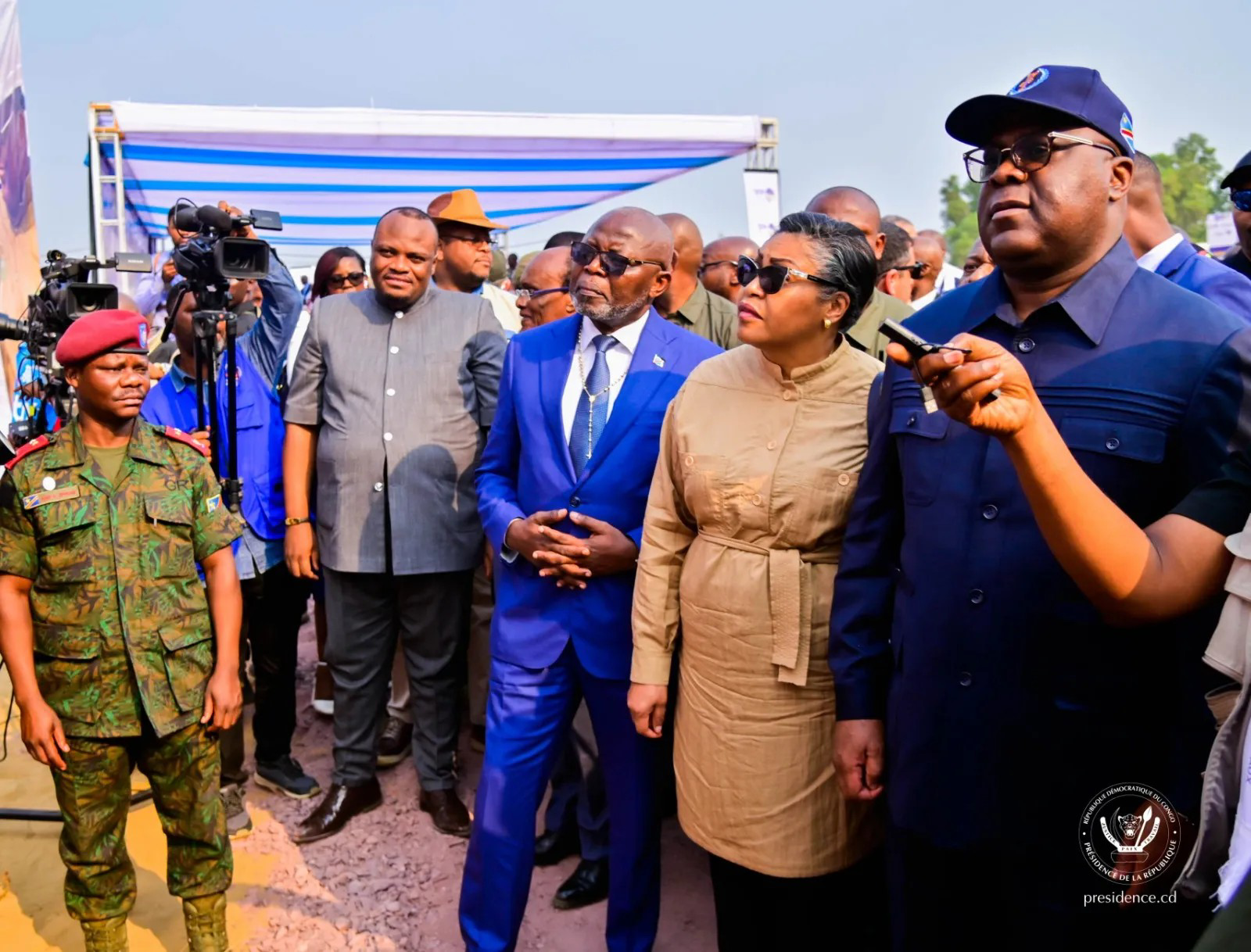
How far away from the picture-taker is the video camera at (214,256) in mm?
3428

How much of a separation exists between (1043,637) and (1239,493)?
39 centimetres

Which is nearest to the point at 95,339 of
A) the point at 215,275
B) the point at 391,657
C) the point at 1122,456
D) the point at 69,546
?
the point at 69,546

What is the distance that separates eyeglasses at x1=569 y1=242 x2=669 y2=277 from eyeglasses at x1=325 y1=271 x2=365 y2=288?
2.35 m

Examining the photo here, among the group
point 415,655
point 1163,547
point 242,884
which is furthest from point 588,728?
point 1163,547

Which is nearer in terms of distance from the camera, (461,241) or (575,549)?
(575,549)

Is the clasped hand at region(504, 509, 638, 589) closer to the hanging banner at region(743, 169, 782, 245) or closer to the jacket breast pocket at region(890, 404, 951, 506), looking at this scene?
the jacket breast pocket at region(890, 404, 951, 506)

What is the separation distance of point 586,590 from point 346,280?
9.15 feet

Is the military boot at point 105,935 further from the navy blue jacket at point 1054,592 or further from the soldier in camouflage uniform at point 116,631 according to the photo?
the navy blue jacket at point 1054,592

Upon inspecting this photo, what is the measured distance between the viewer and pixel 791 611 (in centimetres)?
229

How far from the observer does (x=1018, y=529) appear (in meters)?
1.75

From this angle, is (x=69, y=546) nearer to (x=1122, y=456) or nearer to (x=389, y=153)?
(x=1122, y=456)

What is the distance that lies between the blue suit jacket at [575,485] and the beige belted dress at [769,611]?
38 cm

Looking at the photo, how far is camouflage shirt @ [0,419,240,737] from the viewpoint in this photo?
2787mm

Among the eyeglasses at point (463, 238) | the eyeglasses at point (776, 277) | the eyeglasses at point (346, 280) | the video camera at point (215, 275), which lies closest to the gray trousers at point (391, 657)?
the video camera at point (215, 275)
